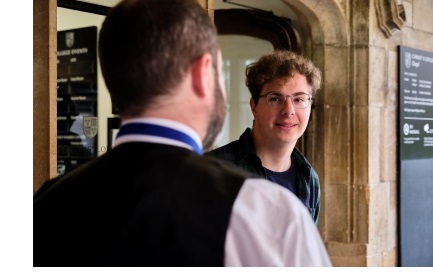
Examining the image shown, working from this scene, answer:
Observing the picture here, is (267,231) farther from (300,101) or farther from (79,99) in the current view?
(79,99)

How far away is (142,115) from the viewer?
96 centimetres

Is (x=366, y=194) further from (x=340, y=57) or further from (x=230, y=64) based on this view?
(x=230, y=64)

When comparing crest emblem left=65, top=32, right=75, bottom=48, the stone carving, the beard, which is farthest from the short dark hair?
the stone carving

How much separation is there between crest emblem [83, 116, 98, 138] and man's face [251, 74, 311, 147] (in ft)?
4.79

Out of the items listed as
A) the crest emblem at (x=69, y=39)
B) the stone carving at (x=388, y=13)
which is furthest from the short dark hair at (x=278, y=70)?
the stone carving at (x=388, y=13)

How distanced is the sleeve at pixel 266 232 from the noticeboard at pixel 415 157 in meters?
4.02

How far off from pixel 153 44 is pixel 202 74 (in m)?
0.09

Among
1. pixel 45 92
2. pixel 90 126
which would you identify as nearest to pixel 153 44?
pixel 45 92

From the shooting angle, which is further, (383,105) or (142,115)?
(383,105)

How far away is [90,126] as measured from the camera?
3.49m

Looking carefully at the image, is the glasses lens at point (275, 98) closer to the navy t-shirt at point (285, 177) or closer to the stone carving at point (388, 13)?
the navy t-shirt at point (285, 177)

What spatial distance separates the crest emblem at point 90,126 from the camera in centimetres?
344
